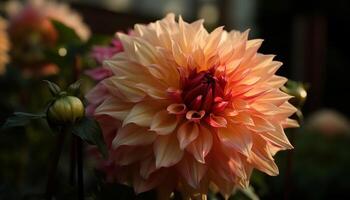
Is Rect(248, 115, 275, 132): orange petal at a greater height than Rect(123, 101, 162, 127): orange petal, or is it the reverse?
Rect(123, 101, 162, 127): orange petal

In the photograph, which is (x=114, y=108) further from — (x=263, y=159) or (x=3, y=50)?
(x=3, y=50)

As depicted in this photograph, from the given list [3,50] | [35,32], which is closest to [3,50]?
[3,50]

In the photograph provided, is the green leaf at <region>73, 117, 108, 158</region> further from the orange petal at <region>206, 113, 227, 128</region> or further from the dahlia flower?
the dahlia flower

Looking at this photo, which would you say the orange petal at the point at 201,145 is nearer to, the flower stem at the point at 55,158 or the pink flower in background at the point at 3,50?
the flower stem at the point at 55,158

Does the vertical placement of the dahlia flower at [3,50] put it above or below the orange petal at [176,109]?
below

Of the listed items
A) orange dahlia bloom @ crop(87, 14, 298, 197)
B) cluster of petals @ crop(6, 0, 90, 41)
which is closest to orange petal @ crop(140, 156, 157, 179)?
orange dahlia bloom @ crop(87, 14, 298, 197)

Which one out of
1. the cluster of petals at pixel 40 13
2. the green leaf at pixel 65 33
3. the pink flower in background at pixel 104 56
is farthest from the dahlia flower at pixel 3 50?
the pink flower in background at pixel 104 56

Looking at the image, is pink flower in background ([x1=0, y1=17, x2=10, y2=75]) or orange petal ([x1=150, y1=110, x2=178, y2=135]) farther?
pink flower in background ([x1=0, y1=17, x2=10, y2=75])

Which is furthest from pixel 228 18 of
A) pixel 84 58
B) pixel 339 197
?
pixel 84 58
